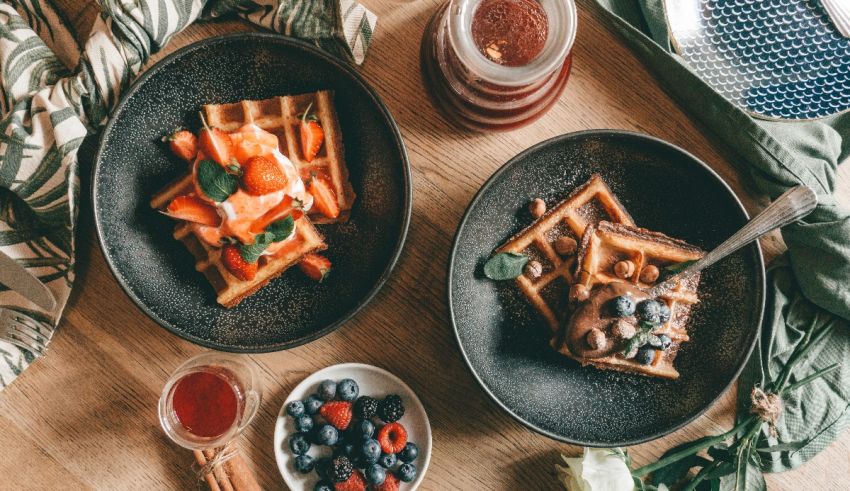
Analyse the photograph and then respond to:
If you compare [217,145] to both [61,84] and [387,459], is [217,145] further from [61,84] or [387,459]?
[387,459]

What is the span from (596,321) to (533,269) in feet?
0.61

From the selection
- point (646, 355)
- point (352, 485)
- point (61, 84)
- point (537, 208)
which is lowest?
point (352, 485)

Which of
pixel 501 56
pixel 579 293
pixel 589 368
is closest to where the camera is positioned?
pixel 501 56

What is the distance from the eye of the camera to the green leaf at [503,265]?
4.66ft

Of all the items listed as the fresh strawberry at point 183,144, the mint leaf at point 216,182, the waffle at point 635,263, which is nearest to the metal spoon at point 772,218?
the waffle at point 635,263

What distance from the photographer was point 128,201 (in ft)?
4.67

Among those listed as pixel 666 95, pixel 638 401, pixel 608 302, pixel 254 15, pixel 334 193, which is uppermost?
pixel 254 15

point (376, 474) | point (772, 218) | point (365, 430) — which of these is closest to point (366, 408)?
point (365, 430)

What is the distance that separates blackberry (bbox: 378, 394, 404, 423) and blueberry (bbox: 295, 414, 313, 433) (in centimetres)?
17

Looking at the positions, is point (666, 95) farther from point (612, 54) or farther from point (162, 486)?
point (162, 486)

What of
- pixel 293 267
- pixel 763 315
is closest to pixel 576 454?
pixel 763 315

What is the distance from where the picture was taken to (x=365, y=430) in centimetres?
144

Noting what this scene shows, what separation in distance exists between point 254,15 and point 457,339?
2.89 ft

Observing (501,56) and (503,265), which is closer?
(501,56)
